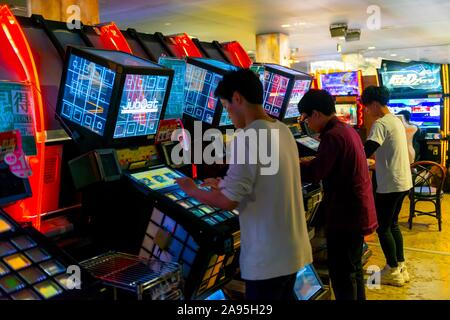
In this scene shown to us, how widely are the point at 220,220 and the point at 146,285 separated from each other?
0.67 m

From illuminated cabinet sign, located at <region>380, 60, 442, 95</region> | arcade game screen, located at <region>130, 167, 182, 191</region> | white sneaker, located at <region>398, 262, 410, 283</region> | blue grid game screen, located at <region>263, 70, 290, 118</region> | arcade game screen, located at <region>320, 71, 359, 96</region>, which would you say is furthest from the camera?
illuminated cabinet sign, located at <region>380, 60, 442, 95</region>

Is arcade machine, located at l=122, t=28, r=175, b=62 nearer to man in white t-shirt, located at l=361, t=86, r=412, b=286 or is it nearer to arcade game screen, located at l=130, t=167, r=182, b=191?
arcade game screen, located at l=130, t=167, r=182, b=191

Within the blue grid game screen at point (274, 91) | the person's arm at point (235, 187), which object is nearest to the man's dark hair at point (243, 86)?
the person's arm at point (235, 187)

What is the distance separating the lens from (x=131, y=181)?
8.17 feet

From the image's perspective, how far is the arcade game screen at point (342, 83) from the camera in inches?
307

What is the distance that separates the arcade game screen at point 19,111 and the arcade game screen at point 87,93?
237 mm

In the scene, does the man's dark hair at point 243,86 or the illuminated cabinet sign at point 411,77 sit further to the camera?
the illuminated cabinet sign at point 411,77

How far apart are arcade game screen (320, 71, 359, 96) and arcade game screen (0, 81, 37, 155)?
609 cm

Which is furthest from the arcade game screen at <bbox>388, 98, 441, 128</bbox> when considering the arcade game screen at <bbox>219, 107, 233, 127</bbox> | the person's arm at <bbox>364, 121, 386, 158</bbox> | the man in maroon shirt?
the man in maroon shirt

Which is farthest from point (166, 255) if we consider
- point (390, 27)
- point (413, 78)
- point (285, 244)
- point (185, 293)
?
point (390, 27)

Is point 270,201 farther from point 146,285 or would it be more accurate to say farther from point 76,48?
point 76,48

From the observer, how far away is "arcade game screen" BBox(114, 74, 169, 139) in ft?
8.16

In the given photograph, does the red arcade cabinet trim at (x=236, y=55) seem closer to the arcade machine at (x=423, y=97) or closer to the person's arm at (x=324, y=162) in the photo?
the person's arm at (x=324, y=162)

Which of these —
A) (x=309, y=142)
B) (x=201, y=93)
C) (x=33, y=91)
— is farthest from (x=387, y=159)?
(x=33, y=91)
